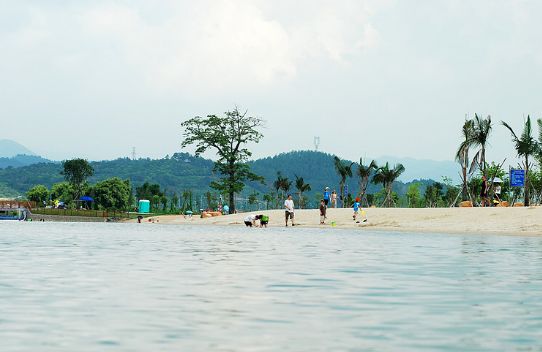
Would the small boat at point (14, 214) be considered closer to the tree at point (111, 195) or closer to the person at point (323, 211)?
the tree at point (111, 195)

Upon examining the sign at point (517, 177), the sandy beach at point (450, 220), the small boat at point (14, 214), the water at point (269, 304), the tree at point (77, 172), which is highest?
the tree at point (77, 172)

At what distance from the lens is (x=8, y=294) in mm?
12227

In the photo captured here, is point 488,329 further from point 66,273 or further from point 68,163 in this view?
point 68,163

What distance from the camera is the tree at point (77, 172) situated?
163000 millimetres

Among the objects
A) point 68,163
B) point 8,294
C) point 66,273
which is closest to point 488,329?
point 8,294

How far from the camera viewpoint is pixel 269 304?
11.1 m

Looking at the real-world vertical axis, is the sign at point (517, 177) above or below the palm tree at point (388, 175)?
below

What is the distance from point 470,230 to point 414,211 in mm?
13085

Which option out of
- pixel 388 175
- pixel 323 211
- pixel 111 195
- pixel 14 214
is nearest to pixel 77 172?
pixel 111 195

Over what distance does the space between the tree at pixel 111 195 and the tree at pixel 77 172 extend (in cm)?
639

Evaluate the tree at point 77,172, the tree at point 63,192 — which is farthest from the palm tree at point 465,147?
the tree at point 63,192

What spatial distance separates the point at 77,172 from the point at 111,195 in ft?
40.6

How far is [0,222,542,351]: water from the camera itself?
26.8 ft

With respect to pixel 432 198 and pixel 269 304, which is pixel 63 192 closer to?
pixel 432 198
